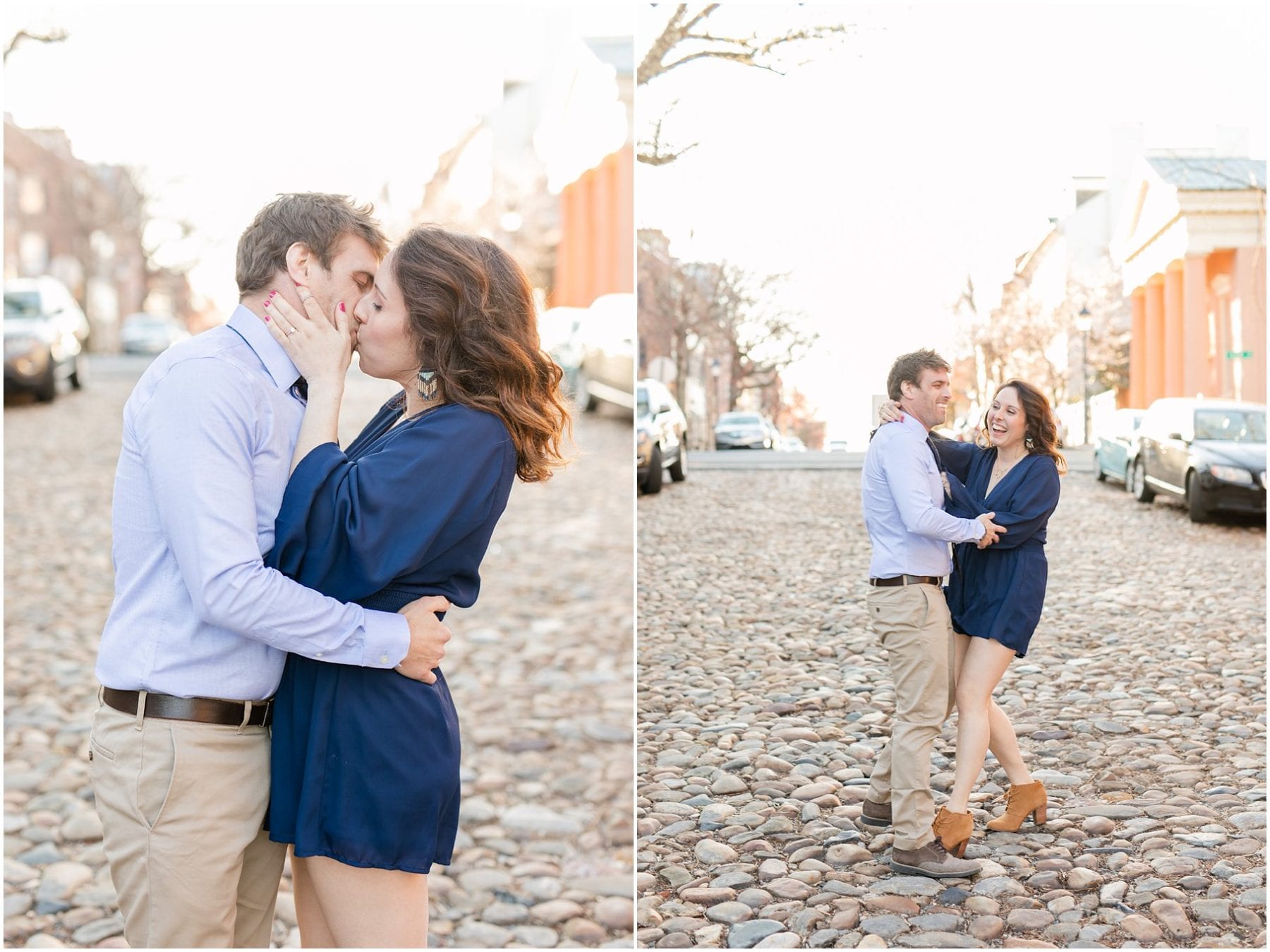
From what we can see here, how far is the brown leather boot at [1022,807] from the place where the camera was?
3377mm

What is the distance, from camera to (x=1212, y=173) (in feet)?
12.9

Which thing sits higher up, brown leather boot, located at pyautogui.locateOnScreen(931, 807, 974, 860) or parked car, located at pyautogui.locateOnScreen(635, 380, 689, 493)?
parked car, located at pyautogui.locateOnScreen(635, 380, 689, 493)

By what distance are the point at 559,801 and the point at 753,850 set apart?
9.67ft

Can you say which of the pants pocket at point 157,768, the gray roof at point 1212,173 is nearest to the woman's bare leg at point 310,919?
the pants pocket at point 157,768

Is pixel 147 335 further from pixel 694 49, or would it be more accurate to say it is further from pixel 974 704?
pixel 974 704

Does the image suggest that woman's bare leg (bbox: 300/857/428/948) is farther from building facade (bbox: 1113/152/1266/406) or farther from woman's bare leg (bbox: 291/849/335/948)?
building facade (bbox: 1113/152/1266/406)

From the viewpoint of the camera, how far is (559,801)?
6266mm

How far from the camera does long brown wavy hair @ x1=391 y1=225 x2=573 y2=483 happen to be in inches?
92.0

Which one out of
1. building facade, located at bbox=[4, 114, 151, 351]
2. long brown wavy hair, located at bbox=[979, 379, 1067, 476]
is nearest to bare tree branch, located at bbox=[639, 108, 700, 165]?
long brown wavy hair, located at bbox=[979, 379, 1067, 476]

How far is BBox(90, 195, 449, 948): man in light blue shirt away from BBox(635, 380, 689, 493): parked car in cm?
174

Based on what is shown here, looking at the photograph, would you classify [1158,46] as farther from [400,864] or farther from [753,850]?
[400,864]

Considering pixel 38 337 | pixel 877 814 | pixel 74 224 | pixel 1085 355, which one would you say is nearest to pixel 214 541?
pixel 877 814

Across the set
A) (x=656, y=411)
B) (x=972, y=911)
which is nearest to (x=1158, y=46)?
(x=656, y=411)

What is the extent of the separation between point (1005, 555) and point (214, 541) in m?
2.15
